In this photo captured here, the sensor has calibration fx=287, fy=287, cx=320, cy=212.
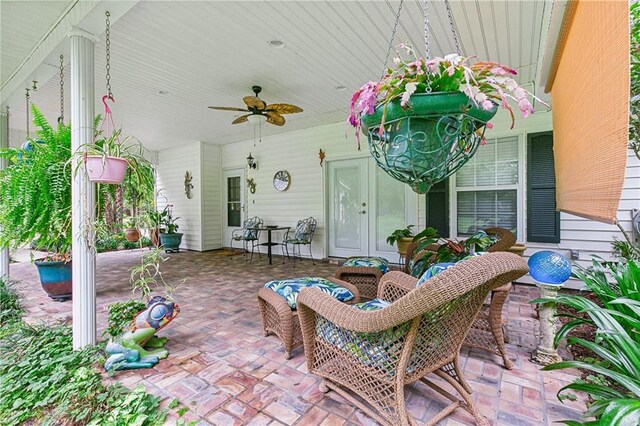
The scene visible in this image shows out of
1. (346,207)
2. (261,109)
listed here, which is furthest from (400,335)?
(346,207)

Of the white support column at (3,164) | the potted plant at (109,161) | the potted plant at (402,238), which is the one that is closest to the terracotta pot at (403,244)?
the potted plant at (402,238)

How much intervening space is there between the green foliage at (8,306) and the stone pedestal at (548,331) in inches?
177

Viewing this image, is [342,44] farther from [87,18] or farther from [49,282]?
[49,282]

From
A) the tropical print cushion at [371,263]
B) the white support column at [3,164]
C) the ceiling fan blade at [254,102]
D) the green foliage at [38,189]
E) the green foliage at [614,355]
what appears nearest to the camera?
the green foliage at [614,355]

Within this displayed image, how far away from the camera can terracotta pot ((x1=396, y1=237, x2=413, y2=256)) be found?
4.53 m

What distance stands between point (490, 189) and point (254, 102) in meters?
3.52

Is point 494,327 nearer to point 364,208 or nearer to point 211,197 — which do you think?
point 364,208

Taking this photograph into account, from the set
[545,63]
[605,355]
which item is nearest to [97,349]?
[605,355]

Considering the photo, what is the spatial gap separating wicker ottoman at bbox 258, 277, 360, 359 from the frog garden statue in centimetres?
71

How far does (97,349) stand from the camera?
83.7 inches

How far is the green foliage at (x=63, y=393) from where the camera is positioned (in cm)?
149

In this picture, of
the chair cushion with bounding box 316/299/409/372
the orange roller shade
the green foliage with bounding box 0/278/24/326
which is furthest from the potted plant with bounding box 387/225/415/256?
the green foliage with bounding box 0/278/24/326

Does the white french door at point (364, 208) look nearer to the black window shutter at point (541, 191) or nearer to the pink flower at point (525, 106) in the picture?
the black window shutter at point (541, 191)

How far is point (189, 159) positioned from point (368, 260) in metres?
6.13
